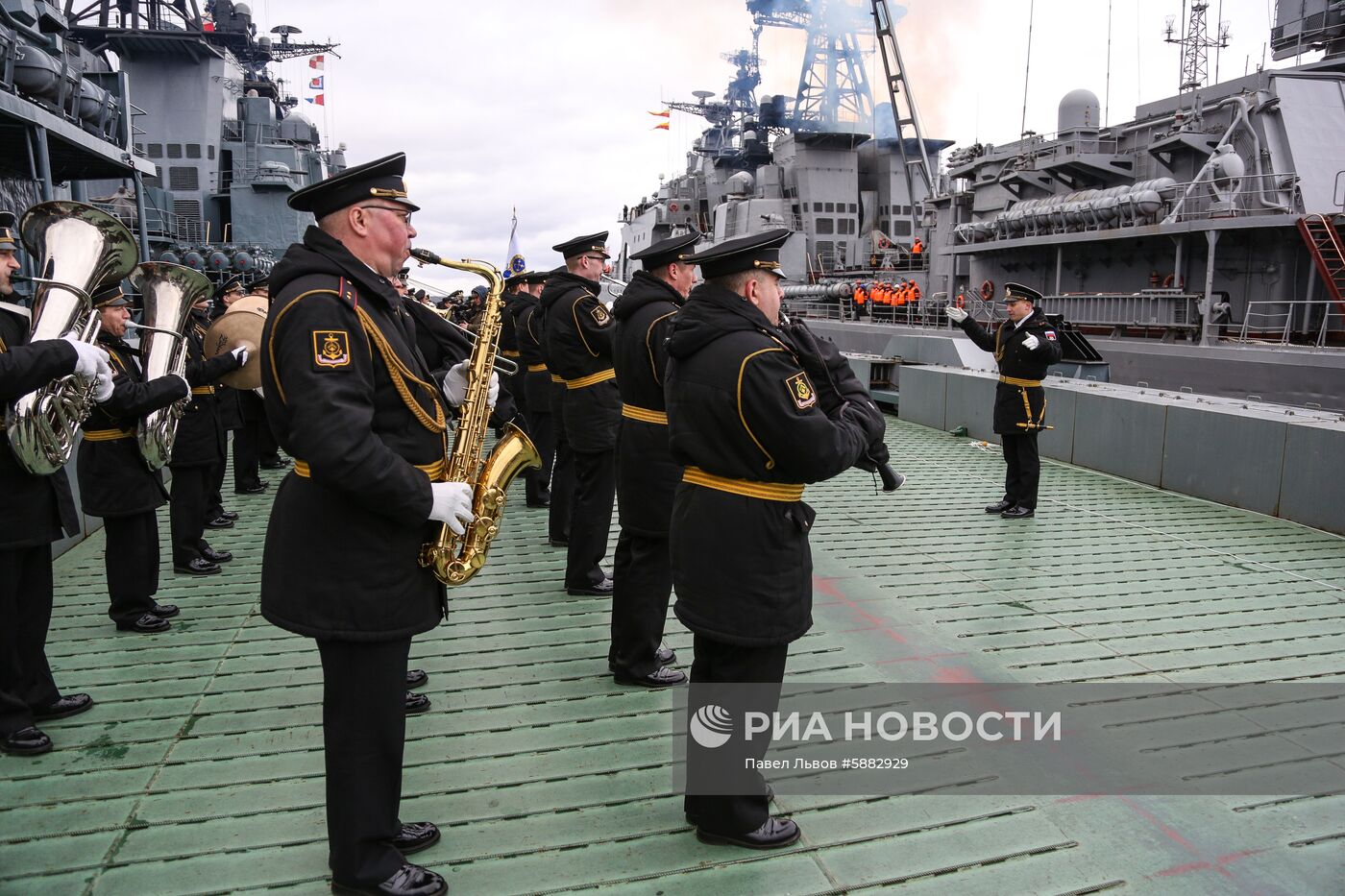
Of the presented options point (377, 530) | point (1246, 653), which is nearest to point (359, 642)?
point (377, 530)

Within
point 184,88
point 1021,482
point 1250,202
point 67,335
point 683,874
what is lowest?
point 683,874

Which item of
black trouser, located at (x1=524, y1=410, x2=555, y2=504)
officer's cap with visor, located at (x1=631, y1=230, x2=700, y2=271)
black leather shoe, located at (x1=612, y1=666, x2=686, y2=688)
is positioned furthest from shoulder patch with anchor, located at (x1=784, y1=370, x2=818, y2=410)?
black trouser, located at (x1=524, y1=410, x2=555, y2=504)

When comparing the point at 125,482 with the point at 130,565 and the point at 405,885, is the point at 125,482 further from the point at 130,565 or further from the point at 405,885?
the point at 405,885

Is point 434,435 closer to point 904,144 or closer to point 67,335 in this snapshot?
point 67,335

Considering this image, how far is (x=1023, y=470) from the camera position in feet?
26.6

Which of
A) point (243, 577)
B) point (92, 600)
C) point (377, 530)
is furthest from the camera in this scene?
point (243, 577)

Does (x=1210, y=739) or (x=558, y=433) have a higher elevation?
(x=558, y=433)

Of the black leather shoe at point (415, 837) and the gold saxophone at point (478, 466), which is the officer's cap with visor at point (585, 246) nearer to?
the gold saxophone at point (478, 466)

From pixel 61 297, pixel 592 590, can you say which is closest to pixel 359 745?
pixel 61 297

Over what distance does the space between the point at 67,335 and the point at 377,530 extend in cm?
232

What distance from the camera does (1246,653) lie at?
4.86 m

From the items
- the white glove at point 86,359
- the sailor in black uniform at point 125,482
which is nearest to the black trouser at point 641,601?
the white glove at point 86,359

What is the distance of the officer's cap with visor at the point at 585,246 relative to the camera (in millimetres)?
5707

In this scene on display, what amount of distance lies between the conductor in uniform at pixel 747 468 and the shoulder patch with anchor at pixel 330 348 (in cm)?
108
